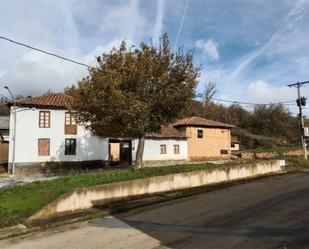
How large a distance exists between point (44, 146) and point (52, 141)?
0.89 m

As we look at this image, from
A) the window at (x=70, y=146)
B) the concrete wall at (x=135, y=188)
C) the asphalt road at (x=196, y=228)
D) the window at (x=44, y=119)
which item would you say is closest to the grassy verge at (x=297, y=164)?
the concrete wall at (x=135, y=188)

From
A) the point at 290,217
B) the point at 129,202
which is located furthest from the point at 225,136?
the point at 290,217

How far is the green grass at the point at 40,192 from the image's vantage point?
12.3 meters

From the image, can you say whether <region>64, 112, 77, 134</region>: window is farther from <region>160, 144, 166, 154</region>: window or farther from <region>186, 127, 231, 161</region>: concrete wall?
<region>186, 127, 231, 161</region>: concrete wall

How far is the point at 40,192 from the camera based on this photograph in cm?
1503

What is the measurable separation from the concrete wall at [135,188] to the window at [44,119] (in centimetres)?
2143

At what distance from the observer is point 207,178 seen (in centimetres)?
2061

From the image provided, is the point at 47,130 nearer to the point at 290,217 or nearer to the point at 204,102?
the point at 290,217

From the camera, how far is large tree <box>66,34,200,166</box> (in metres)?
19.5

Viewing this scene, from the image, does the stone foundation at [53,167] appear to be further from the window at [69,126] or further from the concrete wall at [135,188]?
the concrete wall at [135,188]

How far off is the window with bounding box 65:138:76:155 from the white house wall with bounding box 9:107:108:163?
30 cm

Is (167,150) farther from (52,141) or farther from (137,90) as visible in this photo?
(137,90)

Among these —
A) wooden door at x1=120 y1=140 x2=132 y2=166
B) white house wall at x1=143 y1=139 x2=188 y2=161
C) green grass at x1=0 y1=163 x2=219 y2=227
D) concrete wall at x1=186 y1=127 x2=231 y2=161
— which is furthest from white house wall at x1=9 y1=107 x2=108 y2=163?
green grass at x1=0 y1=163 x2=219 y2=227

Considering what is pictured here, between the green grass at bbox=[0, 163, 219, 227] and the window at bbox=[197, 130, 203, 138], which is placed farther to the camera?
the window at bbox=[197, 130, 203, 138]
